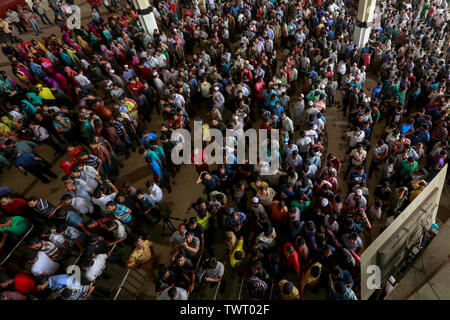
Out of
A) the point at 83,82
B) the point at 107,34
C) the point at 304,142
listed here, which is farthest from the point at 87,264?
the point at 107,34

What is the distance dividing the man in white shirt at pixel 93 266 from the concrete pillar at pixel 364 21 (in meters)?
13.0

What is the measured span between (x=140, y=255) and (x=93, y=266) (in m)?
0.79

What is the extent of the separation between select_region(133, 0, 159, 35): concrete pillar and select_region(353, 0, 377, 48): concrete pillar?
30.0 ft

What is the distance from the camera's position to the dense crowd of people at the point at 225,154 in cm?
486

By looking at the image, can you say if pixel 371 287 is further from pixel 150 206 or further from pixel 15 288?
pixel 15 288

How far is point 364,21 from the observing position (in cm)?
1136

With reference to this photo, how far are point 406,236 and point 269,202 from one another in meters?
2.50

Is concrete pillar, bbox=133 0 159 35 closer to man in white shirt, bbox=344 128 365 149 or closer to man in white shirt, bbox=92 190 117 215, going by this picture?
man in white shirt, bbox=92 190 117 215

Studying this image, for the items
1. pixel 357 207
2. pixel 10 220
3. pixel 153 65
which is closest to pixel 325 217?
pixel 357 207

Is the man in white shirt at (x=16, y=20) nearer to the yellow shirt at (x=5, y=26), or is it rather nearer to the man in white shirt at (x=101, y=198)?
the yellow shirt at (x=5, y=26)

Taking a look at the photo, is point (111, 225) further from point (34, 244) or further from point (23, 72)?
point (23, 72)

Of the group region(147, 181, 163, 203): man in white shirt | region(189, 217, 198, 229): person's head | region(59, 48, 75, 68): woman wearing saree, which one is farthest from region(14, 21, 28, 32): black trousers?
region(189, 217, 198, 229): person's head

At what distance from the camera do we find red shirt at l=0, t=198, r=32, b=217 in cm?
552

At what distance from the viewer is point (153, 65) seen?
9.74 m
